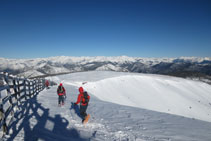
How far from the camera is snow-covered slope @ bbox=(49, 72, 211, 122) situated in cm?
2049

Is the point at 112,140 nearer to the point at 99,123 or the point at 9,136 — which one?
the point at 99,123

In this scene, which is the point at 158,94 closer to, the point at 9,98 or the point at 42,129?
the point at 42,129

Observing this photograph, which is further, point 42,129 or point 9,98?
point 9,98

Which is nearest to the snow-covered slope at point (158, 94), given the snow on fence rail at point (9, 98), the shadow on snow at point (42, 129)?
the snow on fence rail at point (9, 98)

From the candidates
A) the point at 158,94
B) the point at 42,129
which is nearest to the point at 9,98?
the point at 42,129

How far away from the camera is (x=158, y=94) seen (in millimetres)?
25594

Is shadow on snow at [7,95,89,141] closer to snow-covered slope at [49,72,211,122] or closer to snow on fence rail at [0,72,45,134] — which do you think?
snow on fence rail at [0,72,45,134]

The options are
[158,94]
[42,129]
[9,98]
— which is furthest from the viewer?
[158,94]

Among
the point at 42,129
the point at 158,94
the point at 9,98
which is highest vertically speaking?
the point at 9,98

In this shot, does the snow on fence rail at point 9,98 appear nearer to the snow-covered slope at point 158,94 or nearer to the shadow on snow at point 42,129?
the shadow on snow at point 42,129

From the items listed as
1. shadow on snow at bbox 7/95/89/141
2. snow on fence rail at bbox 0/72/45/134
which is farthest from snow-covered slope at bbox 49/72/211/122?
shadow on snow at bbox 7/95/89/141

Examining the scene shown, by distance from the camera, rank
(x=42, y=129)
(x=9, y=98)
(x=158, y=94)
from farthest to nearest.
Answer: (x=158, y=94) → (x=9, y=98) → (x=42, y=129)

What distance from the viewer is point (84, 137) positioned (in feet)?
17.4

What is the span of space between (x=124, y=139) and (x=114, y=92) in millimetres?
20126
